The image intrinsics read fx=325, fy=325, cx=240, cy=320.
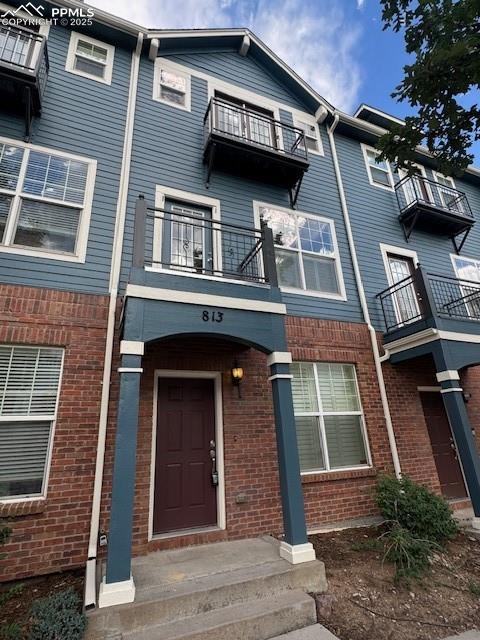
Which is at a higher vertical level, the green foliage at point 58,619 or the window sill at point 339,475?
the window sill at point 339,475

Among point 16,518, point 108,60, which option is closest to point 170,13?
point 108,60

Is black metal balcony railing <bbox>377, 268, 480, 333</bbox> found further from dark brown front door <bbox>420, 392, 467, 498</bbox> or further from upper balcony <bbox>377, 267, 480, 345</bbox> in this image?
dark brown front door <bbox>420, 392, 467, 498</bbox>

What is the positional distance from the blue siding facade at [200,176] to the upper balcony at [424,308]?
85 cm

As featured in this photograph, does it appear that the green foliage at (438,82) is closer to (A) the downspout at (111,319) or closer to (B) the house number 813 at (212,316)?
(B) the house number 813 at (212,316)

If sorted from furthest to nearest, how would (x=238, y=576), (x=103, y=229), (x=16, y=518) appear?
(x=103, y=229) → (x=16, y=518) → (x=238, y=576)

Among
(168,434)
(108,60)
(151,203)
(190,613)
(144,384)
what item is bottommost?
(190,613)

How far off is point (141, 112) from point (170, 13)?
3250 millimetres

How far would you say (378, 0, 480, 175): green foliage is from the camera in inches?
170

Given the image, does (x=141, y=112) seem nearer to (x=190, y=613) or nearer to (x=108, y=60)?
(x=108, y=60)

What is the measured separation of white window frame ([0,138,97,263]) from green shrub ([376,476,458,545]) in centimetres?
600

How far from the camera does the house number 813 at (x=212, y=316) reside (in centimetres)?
404

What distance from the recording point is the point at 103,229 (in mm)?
5262

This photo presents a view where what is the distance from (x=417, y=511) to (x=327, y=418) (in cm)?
182

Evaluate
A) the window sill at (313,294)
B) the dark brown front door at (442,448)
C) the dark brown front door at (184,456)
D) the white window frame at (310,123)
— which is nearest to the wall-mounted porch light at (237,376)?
the dark brown front door at (184,456)
